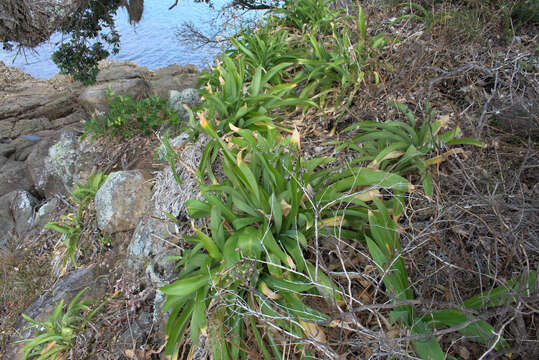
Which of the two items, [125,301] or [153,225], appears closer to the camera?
[125,301]

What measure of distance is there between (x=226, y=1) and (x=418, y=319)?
29.9 feet

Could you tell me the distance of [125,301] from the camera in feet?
8.09

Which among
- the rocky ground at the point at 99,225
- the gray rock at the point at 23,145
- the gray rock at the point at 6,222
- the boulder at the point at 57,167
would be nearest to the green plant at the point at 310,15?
the rocky ground at the point at 99,225

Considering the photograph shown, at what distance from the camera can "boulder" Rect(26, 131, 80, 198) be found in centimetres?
442

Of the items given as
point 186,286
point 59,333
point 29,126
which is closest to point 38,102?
point 29,126

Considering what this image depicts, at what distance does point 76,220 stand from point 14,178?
2954 millimetres

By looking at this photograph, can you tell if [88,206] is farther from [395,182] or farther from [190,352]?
[395,182]

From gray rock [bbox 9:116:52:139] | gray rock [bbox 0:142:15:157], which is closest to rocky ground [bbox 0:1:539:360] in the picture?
gray rock [bbox 0:142:15:157]

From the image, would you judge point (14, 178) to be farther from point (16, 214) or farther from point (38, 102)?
point (38, 102)

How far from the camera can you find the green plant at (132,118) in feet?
13.1

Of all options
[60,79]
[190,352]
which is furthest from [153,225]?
[60,79]

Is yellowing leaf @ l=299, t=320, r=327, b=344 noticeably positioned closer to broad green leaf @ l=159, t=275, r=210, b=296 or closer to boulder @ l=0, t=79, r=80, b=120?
broad green leaf @ l=159, t=275, r=210, b=296

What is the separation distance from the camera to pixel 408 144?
2.04 meters

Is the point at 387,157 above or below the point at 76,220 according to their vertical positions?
above
